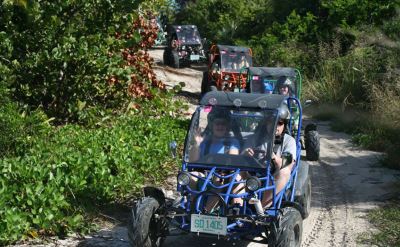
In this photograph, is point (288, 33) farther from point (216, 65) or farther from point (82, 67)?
point (82, 67)

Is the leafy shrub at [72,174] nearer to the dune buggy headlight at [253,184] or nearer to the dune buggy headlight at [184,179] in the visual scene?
the dune buggy headlight at [184,179]

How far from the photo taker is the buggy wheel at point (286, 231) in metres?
6.24

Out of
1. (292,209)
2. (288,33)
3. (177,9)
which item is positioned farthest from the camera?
(177,9)

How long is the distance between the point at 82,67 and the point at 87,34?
2.08ft

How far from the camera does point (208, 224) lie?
638 centimetres

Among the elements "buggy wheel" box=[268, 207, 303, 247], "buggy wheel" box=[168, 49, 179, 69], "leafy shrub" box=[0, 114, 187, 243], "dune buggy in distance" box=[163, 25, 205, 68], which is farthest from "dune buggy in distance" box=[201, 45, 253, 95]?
"buggy wheel" box=[268, 207, 303, 247]

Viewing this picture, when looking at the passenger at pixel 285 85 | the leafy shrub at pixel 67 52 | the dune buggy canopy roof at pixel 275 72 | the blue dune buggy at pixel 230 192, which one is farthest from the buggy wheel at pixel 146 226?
the dune buggy canopy roof at pixel 275 72

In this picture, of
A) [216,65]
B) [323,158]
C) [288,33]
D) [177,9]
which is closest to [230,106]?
[323,158]

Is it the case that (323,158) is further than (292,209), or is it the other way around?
(323,158)

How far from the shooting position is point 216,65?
2192 cm

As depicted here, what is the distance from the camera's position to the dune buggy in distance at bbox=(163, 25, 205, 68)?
1196 inches

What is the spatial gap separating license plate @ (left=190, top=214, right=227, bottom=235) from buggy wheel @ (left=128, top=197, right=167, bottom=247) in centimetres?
44

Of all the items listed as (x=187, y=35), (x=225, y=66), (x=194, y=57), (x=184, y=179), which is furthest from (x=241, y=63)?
(x=184, y=179)

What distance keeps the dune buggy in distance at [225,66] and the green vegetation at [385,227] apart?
12.3 m
